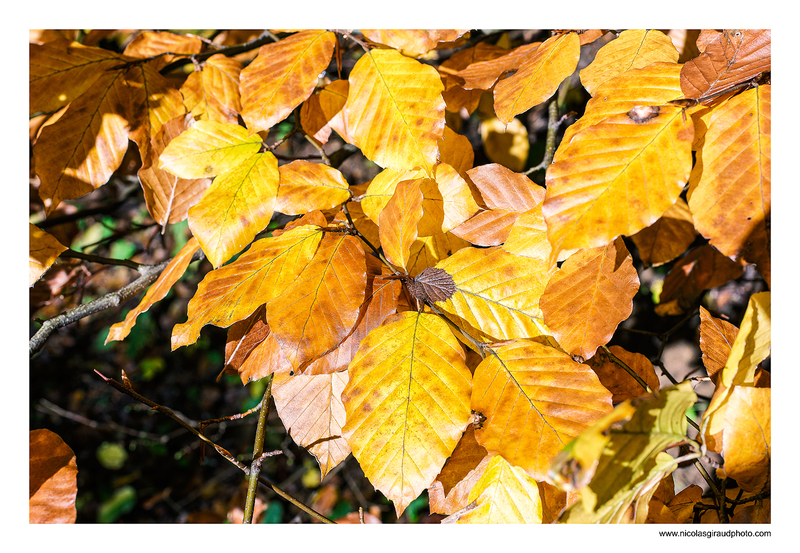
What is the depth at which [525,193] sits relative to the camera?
0.71 m

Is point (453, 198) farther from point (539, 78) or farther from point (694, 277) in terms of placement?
point (694, 277)

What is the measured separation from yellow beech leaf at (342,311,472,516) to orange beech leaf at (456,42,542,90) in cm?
39

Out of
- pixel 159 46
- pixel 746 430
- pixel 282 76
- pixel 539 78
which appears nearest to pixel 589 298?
pixel 746 430

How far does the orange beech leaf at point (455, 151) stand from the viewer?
0.79 metres

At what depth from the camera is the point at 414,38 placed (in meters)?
0.71

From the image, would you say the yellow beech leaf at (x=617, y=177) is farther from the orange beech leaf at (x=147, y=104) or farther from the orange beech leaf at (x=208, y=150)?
the orange beech leaf at (x=147, y=104)

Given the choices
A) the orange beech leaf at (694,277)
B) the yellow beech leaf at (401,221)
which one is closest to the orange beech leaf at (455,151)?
the yellow beech leaf at (401,221)

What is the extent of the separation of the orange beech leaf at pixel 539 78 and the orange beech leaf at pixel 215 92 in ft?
1.52

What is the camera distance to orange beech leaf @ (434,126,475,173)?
791 millimetres

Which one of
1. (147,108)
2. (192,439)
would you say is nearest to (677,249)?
(147,108)

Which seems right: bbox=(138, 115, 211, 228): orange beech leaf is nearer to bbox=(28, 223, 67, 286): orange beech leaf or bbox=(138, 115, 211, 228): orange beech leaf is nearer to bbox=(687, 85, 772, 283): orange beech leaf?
bbox=(28, 223, 67, 286): orange beech leaf

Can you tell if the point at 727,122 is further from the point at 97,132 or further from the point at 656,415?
the point at 97,132

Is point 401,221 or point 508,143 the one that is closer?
point 401,221

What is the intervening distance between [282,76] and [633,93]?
486 mm
